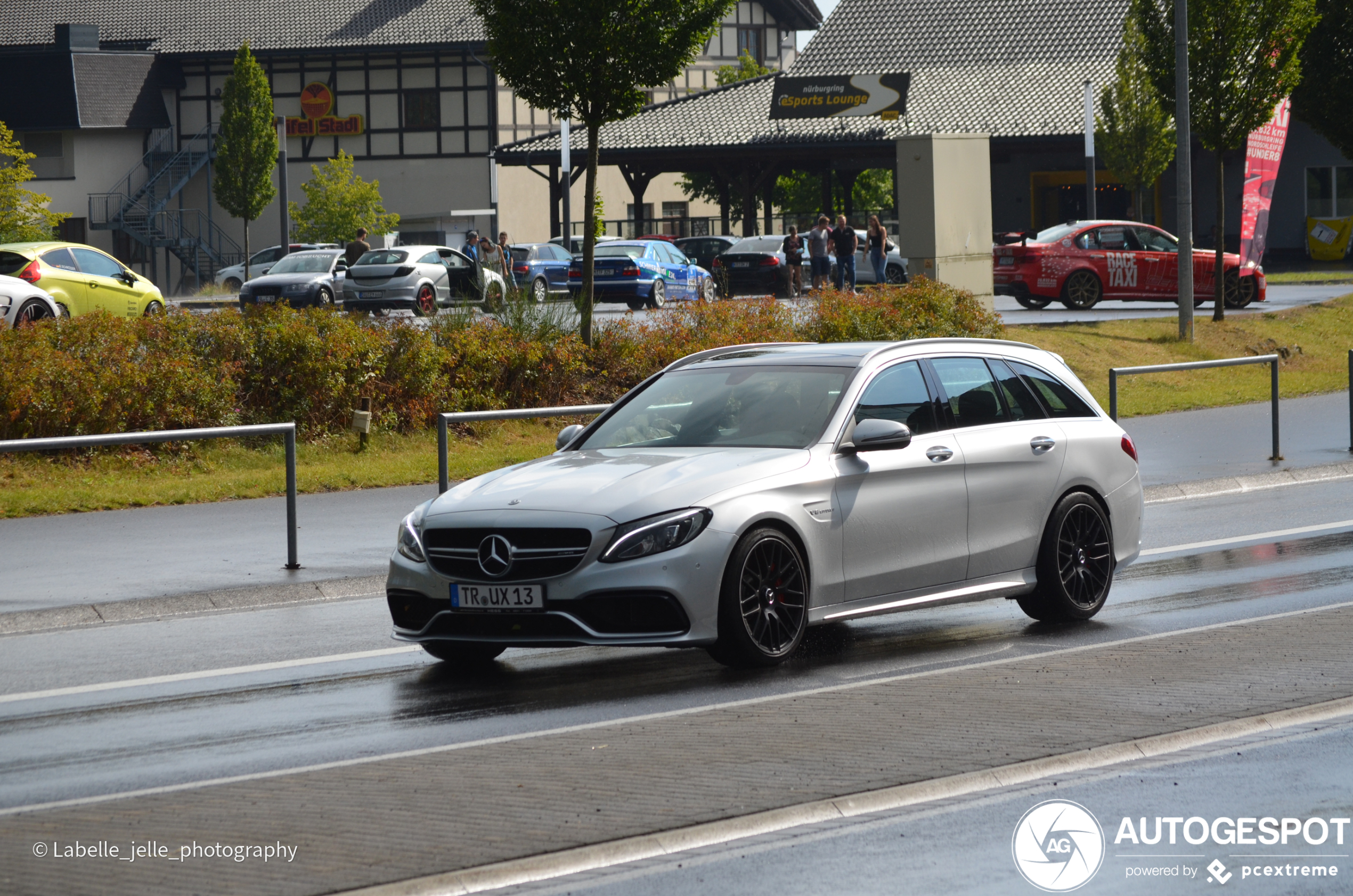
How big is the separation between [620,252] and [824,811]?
1315 inches

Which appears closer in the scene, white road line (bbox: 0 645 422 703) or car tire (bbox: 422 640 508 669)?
white road line (bbox: 0 645 422 703)

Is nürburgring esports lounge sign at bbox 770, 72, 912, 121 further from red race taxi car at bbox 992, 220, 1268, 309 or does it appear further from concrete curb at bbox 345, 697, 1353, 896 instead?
concrete curb at bbox 345, 697, 1353, 896

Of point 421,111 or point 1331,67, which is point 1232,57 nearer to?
point 1331,67

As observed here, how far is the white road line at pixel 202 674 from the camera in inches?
329

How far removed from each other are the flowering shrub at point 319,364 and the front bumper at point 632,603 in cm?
948

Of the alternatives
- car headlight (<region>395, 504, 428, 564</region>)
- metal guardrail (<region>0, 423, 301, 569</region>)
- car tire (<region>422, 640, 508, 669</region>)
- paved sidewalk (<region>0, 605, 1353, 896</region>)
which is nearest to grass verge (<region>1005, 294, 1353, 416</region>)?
metal guardrail (<region>0, 423, 301, 569</region>)

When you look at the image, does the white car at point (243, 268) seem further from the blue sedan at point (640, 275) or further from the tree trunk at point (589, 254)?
the tree trunk at point (589, 254)

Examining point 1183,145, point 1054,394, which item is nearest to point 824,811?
point 1054,394

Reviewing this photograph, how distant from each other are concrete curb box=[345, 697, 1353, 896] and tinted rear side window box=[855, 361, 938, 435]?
2666mm

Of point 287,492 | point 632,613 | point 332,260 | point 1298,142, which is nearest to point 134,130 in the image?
point 332,260

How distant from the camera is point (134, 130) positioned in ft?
218

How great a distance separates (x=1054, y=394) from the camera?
1032 centimetres

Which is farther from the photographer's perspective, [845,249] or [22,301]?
[845,249]

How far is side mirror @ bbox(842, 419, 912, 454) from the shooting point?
28.8ft
